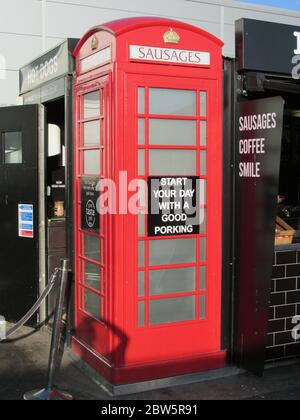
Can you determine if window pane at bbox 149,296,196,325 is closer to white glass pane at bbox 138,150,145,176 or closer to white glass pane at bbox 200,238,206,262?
white glass pane at bbox 200,238,206,262

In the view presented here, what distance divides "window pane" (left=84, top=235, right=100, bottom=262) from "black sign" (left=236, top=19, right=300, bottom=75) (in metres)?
1.84

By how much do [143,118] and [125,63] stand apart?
43cm

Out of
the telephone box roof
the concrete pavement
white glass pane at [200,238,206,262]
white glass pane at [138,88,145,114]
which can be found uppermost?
the telephone box roof

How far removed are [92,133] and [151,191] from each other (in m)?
0.76

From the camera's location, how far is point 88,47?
432 centimetres

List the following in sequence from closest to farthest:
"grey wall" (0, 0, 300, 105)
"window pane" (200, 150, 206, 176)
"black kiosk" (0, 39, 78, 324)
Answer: "window pane" (200, 150, 206, 176) → "black kiosk" (0, 39, 78, 324) → "grey wall" (0, 0, 300, 105)

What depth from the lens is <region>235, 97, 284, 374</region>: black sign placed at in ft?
13.0

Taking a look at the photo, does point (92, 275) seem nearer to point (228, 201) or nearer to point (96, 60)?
point (228, 201)

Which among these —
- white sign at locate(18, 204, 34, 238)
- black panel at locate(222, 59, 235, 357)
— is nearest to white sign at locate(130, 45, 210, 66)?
black panel at locate(222, 59, 235, 357)

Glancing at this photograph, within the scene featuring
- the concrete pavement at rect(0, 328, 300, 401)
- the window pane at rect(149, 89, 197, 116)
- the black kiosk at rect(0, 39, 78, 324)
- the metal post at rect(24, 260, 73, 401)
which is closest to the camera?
the metal post at rect(24, 260, 73, 401)

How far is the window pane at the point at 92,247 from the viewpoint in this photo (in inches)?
169

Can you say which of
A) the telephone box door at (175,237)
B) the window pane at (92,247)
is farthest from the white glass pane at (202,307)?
the window pane at (92,247)

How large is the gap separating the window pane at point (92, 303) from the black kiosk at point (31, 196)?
3.32 feet

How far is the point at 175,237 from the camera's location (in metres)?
4.17
